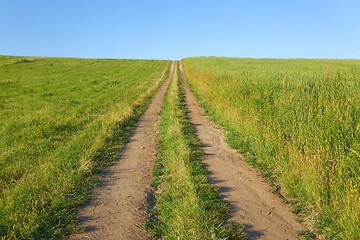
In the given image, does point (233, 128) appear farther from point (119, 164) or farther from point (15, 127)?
point (15, 127)

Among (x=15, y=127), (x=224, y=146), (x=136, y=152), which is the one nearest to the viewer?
(x=136, y=152)

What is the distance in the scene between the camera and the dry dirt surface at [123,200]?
4.96 meters

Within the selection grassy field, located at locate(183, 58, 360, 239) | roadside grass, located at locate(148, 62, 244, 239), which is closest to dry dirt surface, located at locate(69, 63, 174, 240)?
roadside grass, located at locate(148, 62, 244, 239)

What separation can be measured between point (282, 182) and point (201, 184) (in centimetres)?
162

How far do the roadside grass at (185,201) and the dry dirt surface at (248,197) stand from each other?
22 cm

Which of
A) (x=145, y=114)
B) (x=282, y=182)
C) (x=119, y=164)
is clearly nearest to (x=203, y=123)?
(x=145, y=114)

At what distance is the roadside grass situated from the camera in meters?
4.81

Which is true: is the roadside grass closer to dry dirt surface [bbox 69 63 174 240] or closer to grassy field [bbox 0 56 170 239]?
dry dirt surface [bbox 69 63 174 240]

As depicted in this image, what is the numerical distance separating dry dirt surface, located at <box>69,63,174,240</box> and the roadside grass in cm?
23

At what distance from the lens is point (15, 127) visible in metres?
11.4

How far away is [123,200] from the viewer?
6.05 meters

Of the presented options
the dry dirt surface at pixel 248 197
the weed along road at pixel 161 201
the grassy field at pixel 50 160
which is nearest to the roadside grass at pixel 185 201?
the weed along road at pixel 161 201

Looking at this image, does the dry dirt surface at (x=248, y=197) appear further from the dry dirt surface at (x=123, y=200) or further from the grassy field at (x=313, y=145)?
the dry dirt surface at (x=123, y=200)

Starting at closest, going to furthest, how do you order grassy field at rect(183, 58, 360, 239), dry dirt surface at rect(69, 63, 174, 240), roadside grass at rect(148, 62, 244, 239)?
roadside grass at rect(148, 62, 244, 239) < dry dirt surface at rect(69, 63, 174, 240) < grassy field at rect(183, 58, 360, 239)
